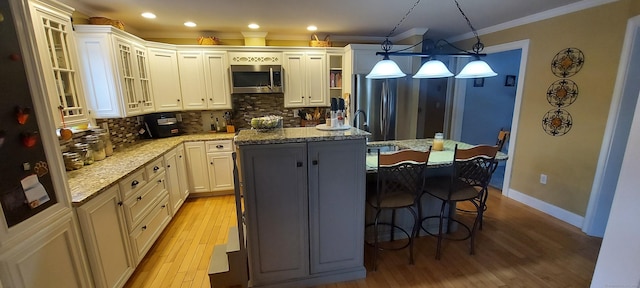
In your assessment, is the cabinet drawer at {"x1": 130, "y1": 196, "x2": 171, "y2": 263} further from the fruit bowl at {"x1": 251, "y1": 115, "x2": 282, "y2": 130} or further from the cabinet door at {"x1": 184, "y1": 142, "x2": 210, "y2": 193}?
the fruit bowl at {"x1": 251, "y1": 115, "x2": 282, "y2": 130}

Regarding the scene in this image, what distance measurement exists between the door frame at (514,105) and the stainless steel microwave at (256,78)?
119 inches

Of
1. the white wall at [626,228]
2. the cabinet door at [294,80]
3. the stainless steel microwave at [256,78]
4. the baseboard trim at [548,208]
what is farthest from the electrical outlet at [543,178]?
the stainless steel microwave at [256,78]

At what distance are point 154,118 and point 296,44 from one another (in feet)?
7.98

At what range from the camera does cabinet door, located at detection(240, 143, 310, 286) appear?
1761 mm

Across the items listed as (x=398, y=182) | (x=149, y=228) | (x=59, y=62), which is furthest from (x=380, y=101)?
(x=59, y=62)

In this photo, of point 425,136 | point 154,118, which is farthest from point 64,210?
point 425,136

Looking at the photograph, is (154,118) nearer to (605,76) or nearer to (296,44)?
(296,44)

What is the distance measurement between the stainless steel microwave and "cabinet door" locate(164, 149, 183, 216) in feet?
4.31

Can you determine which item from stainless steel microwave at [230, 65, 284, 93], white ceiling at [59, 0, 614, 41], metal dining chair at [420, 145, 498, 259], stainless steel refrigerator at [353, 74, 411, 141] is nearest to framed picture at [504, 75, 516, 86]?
white ceiling at [59, 0, 614, 41]

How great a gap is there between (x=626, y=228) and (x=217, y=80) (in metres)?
4.09

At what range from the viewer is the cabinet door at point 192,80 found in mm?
3625

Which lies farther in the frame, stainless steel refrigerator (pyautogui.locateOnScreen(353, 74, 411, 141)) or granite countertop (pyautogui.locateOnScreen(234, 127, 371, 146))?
stainless steel refrigerator (pyautogui.locateOnScreen(353, 74, 411, 141))

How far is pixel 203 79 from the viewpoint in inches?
147

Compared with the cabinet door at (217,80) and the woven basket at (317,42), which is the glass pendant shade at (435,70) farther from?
the cabinet door at (217,80)
